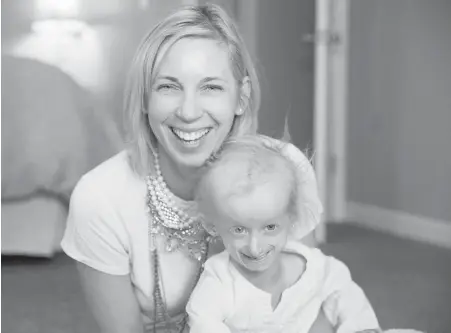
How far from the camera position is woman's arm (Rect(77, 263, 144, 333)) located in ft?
4.17

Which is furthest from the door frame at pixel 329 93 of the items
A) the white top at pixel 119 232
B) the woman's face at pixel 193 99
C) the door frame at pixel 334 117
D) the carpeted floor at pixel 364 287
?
the woman's face at pixel 193 99

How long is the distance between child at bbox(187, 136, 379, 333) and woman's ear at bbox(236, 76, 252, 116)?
8cm

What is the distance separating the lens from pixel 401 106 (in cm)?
308

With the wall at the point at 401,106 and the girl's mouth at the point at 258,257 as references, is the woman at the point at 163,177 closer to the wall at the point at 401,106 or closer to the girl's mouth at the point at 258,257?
the girl's mouth at the point at 258,257

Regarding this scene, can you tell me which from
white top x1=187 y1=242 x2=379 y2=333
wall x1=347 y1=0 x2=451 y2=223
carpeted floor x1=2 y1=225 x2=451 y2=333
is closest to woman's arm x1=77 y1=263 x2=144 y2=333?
white top x1=187 y1=242 x2=379 y2=333

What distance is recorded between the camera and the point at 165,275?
4.19 feet

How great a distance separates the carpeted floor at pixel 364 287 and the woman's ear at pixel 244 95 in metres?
0.99

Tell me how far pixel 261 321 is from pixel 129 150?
0.37 metres

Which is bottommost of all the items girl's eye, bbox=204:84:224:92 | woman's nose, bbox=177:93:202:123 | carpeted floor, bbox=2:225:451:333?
carpeted floor, bbox=2:225:451:333

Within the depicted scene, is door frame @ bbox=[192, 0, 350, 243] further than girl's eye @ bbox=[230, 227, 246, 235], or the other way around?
door frame @ bbox=[192, 0, 350, 243]

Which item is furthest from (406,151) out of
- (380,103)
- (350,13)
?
(350,13)

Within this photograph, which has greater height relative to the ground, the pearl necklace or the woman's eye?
the woman's eye

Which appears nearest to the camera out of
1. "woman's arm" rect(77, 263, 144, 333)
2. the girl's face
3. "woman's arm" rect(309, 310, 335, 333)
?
the girl's face

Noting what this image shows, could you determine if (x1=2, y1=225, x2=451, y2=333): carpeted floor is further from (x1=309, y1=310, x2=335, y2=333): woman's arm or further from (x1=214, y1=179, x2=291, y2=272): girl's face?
Result: (x1=214, y1=179, x2=291, y2=272): girl's face
